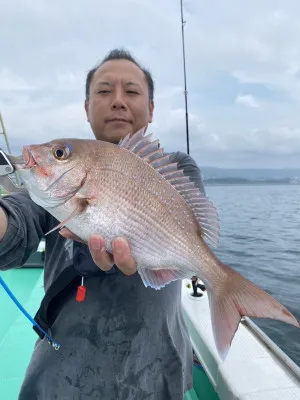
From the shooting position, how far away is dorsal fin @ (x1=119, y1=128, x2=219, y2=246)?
1639 millimetres

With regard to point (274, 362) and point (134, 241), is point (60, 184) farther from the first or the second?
point (274, 362)

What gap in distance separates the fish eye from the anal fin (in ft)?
2.30

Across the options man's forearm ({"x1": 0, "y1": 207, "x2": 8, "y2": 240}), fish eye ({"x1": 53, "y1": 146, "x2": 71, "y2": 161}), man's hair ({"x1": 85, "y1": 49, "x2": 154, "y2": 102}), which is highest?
man's hair ({"x1": 85, "y1": 49, "x2": 154, "y2": 102})

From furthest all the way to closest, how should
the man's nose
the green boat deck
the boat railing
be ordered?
the green boat deck
the boat railing
the man's nose

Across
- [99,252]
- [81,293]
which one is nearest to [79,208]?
[99,252]

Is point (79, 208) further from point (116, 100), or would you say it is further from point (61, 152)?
point (116, 100)

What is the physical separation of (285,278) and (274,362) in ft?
21.8

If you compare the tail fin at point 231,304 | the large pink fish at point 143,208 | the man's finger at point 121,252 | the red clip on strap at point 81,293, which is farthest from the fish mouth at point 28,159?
the tail fin at point 231,304

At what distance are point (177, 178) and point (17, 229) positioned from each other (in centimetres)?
91

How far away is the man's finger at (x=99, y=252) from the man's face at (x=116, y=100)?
952 mm

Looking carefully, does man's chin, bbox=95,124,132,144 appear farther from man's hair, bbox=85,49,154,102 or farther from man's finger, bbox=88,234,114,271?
man's finger, bbox=88,234,114,271

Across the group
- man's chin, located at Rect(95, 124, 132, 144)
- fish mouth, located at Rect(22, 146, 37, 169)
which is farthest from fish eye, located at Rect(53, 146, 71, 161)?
man's chin, located at Rect(95, 124, 132, 144)

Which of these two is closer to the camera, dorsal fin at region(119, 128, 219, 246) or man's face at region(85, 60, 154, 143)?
dorsal fin at region(119, 128, 219, 246)

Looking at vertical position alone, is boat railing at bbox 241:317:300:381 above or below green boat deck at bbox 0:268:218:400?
above
